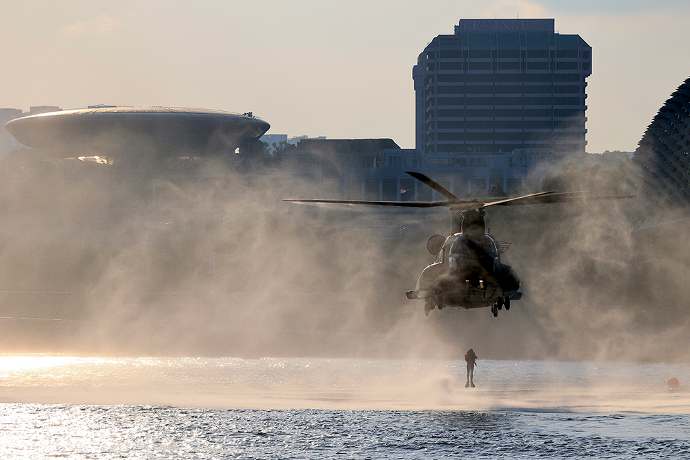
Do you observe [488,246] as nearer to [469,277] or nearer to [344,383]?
[469,277]

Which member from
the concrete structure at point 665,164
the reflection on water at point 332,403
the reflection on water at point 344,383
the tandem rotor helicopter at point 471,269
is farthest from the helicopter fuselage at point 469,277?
the concrete structure at point 665,164

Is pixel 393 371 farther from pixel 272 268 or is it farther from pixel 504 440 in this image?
pixel 272 268

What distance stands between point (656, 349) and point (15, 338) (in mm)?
88734

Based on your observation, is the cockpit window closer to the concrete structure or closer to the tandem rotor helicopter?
the tandem rotor helicopter

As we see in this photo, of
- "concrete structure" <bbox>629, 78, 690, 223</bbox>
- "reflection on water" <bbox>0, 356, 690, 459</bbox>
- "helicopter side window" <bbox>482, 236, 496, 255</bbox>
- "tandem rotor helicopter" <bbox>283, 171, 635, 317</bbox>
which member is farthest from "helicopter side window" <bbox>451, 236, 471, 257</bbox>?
"concrete structure" <bbox>629, 78, 690, 223</bbox>

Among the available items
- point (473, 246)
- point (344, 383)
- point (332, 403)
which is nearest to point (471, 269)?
point (473, 246)

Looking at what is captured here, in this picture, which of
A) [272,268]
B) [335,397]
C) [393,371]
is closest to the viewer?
[335,397]

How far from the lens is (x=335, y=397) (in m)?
79.6

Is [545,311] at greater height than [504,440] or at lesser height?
greater

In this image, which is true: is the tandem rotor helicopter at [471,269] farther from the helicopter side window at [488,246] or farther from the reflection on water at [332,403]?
the reflection on water at [332,403]

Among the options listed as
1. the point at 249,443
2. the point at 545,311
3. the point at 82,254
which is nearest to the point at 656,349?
the point at 545,311

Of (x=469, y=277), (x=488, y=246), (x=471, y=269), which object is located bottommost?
(x=469, y=277)

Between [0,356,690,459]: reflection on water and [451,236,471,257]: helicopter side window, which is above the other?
[451,236,471,257]: helicopter side window

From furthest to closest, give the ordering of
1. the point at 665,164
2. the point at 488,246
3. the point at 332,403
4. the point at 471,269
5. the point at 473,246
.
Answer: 1. the point at 665,164
2. the point at 332,403
3. the point at 488,246
4. the point at 473,246
5. the point at 471,269
